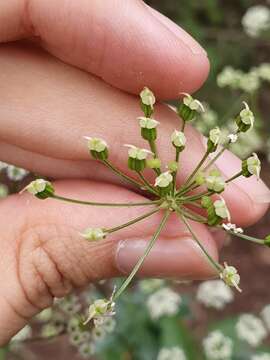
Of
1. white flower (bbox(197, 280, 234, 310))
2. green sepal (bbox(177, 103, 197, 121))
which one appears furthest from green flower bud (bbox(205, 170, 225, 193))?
white flower (bbox(197, 280, 234, 310))

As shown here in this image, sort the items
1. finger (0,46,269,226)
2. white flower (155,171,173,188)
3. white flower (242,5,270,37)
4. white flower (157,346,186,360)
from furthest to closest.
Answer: white flower (242,5,270,37) → white flower (157,346,186,360) → finger (0,46,269,226) → white flower (155,171,173,188)

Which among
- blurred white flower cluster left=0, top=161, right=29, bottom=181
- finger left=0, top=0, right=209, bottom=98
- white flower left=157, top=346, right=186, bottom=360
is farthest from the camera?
white flower left=157, top=346, right=186, bottom=360

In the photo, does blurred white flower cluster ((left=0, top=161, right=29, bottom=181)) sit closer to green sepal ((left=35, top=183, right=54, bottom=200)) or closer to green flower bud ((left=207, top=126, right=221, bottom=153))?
green sepal ((left=35, top=183, right=54, bottom=200))

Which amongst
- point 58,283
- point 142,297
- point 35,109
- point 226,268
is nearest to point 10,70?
point 35,109

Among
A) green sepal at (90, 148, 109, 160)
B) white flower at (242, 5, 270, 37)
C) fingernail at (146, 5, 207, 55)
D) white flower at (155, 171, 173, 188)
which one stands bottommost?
white flower at (242, 5, 270, 37)

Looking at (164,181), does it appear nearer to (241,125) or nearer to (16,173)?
(241,125)

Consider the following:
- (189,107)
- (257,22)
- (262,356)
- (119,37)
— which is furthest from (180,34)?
(257,22)

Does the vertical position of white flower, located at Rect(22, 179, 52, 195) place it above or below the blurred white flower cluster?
above
